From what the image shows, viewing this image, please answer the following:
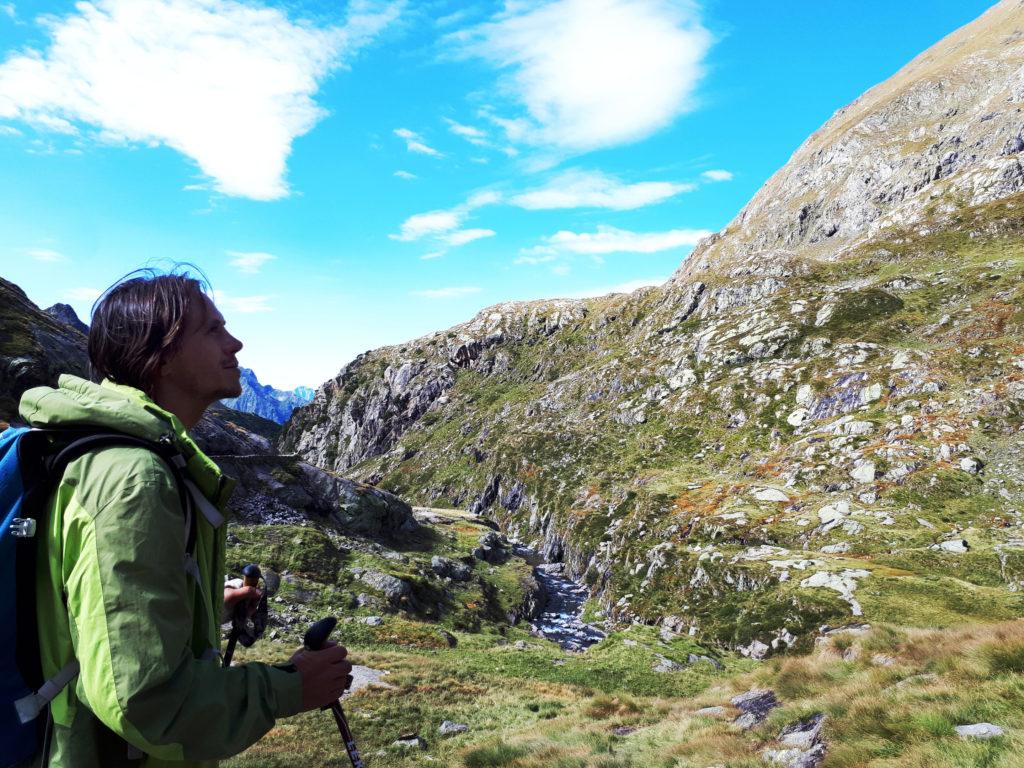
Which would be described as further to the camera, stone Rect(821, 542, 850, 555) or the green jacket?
stone Rect(821, 542, 850, 555)

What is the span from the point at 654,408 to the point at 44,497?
87.4 m

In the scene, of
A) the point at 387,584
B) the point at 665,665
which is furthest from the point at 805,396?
the point at 387,584

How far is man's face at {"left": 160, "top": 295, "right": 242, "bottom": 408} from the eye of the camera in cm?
327

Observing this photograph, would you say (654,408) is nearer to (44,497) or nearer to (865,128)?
(44,497)

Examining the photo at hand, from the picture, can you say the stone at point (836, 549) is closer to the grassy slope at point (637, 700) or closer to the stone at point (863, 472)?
the stone at point (863, 472)

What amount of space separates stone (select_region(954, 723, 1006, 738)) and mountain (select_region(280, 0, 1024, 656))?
27.1 metres

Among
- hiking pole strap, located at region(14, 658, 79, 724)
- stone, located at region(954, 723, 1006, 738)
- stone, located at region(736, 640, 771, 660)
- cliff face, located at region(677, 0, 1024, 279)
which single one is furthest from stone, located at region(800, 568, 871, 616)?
cliff face, located at region(677, 0, 1024, 279)

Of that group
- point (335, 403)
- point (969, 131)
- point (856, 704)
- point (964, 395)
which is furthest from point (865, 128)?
point (856, 704)

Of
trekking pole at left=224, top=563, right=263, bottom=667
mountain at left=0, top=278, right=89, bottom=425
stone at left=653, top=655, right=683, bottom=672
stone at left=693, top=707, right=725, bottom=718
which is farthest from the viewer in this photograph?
mountain at left=0, top=278, right=89, bottom=425

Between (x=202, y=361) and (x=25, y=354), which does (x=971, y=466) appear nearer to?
(x=202, y=361)

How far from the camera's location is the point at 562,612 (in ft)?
153

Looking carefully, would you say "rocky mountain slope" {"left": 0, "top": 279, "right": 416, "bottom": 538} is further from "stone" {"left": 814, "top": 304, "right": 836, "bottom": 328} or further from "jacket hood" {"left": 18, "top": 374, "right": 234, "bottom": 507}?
"stone" {"left": 814, "top": 304, "right": 836, "bottom": 328}

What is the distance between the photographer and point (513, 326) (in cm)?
16950

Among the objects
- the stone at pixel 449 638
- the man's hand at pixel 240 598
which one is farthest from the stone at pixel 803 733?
the stone at pixel 449 638
